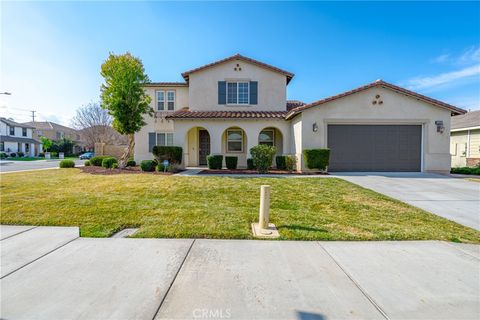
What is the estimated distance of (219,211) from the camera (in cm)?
555

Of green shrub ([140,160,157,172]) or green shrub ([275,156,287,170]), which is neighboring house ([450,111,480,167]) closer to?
green shrub ([275,156,287,170])

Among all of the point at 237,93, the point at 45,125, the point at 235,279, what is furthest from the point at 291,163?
the point at 45,125

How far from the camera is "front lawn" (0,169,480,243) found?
4348mm

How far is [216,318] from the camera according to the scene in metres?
2.21

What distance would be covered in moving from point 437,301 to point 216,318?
96.3 inches

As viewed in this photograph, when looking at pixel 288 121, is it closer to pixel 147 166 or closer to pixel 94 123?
pixel 147 166

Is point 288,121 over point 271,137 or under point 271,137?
over

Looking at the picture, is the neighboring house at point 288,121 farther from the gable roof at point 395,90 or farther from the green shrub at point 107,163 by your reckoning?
the green shrub at point 107,163

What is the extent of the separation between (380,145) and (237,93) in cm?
986

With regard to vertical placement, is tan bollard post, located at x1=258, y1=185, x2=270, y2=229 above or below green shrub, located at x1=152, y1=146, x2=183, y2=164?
below

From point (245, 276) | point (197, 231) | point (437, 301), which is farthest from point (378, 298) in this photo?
point (197, 231)

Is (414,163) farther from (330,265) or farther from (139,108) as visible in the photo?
(139,108)
